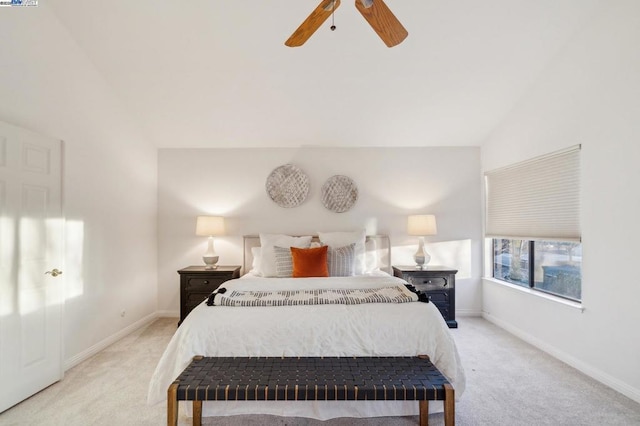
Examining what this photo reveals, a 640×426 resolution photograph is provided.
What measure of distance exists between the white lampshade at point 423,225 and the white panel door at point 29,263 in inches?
145

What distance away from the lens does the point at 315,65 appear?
3.13 m

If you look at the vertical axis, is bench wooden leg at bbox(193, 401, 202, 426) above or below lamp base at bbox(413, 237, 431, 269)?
below

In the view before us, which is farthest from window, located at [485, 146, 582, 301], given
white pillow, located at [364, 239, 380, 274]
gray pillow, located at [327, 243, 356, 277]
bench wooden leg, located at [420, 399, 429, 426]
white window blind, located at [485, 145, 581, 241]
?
bench wooden leg, located at [420, 399, 429, 426]

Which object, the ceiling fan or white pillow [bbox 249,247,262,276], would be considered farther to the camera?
white pillow [bbox 249,247,262,276]

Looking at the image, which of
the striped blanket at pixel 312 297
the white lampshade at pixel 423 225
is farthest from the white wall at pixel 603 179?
the striped blanket at pixel 312 297

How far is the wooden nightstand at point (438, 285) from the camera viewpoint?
3.83 m

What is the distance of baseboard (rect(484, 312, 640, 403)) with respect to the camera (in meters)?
2.29

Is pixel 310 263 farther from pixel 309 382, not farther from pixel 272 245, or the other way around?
pixel 309 382

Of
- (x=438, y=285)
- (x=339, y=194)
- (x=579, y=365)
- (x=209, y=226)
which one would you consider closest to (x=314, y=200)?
(x=339, y=194)

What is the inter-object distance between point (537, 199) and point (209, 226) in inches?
152

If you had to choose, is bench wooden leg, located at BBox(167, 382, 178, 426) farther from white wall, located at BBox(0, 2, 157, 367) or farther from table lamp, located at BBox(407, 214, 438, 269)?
table lamp, located at BBox(407, 214, 438, 269)

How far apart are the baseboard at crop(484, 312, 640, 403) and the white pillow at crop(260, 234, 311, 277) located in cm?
261

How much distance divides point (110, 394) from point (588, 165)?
4.35m

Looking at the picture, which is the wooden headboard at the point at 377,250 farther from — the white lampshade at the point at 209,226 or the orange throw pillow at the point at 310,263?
the orange throw pillow at the point at 310,263
